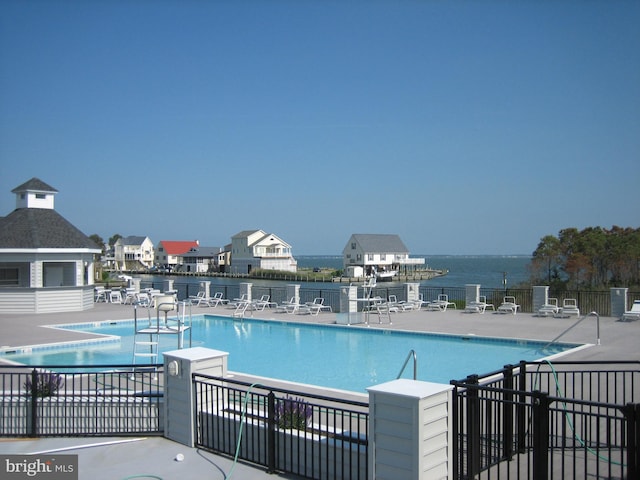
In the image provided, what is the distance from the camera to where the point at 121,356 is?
16.7m

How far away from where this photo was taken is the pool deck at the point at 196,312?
22.7 ft

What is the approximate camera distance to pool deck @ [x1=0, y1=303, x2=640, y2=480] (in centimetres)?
691

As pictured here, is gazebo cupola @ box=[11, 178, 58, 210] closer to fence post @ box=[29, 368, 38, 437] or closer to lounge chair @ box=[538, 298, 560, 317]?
lounge chair @ box=[538, 298, 560, 317]

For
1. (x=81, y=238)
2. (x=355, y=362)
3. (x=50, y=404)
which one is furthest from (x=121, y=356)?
(x=81, y=238)

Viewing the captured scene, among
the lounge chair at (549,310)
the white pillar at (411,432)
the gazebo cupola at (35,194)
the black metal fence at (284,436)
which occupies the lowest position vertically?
the lounge chair at (549,310)

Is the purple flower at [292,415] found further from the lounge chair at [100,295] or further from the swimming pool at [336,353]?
the lounge chair at [100,295]

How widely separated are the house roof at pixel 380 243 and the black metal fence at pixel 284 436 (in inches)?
3599

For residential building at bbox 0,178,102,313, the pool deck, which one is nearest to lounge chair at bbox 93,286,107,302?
residential building at bbox 0,178,102,313

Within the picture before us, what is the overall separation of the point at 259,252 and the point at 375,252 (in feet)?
63.1

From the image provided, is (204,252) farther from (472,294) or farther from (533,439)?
(533,439)

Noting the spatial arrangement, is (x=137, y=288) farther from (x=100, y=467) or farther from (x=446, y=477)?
(x=446, y=477)

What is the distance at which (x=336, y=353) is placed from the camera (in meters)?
17.5

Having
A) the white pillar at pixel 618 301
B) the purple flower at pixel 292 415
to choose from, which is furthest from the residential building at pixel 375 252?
the purple flower at pixel 292 415

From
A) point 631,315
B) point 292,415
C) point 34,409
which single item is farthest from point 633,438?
point 631,315
